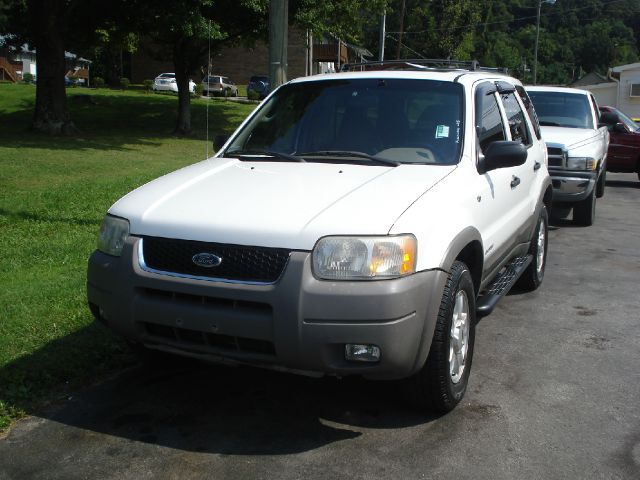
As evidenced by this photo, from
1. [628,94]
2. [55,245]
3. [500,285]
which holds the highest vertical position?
[628,94]

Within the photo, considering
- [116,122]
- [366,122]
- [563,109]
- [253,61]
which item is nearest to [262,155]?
[366,122]

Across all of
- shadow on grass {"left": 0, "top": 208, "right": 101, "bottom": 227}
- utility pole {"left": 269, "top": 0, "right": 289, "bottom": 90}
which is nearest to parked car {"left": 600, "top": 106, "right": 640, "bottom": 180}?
utility pole {"left": 269, "top": 0, "right": 289, "bottom": 90}

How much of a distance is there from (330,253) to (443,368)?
949 millimetres

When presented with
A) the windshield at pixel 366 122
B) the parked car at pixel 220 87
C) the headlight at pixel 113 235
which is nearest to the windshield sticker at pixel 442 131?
the windshield at pixel 366 122

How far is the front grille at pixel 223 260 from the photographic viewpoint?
11.9 ft

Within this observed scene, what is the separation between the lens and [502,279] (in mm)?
5680

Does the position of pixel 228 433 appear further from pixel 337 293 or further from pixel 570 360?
pixel 570 360

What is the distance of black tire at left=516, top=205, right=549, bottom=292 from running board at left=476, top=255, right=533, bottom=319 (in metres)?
0.26

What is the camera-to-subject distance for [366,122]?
5078mm

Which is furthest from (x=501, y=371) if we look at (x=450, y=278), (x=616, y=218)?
(x=616, y=218)

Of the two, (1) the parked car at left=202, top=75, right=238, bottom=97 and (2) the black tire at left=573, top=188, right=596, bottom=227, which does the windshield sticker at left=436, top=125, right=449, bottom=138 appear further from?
(1) the parked car at left=202, top=75, right=238, bottom=97

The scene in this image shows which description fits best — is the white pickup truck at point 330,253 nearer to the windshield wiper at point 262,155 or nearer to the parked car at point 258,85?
the windshield wiper at point 262,155

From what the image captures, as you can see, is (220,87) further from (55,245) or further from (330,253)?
(330,253)

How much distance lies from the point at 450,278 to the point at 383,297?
594 mm
